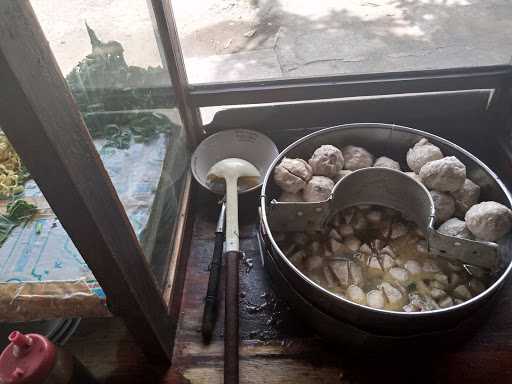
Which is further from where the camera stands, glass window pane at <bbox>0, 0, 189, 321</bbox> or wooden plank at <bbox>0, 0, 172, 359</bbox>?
glass window pane at <bbox>0, 0, 189, 321</bbox>

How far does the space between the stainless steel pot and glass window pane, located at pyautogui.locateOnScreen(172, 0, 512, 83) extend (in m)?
0.39

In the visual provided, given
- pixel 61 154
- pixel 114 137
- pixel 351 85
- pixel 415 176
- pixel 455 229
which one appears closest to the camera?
pixel 61 154

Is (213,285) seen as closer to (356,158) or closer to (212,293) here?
(212,293)

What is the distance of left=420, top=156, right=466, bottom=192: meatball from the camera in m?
1.10

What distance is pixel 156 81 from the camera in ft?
3.90

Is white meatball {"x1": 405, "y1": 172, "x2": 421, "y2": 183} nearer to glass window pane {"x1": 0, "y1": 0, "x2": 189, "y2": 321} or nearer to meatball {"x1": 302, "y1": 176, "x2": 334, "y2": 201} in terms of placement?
meatball {"x1": 302, "y1": 176, "x2": 334, "y2": 201}

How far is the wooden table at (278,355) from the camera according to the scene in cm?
100


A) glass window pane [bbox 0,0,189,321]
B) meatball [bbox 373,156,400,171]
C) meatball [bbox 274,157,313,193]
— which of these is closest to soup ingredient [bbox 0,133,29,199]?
glass window pane [bbox 0,0,189,321]

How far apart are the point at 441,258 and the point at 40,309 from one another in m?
1.06

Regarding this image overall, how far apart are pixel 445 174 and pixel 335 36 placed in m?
0.94

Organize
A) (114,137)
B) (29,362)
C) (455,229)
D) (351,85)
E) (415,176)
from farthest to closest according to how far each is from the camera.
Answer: (351,85) → (415,176) → (455,229) → (114,137) → (29,362)

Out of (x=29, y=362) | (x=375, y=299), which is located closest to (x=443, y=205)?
(x=375, y=299)

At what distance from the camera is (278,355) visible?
1.04 metres

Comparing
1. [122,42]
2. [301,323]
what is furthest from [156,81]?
[301,323]
